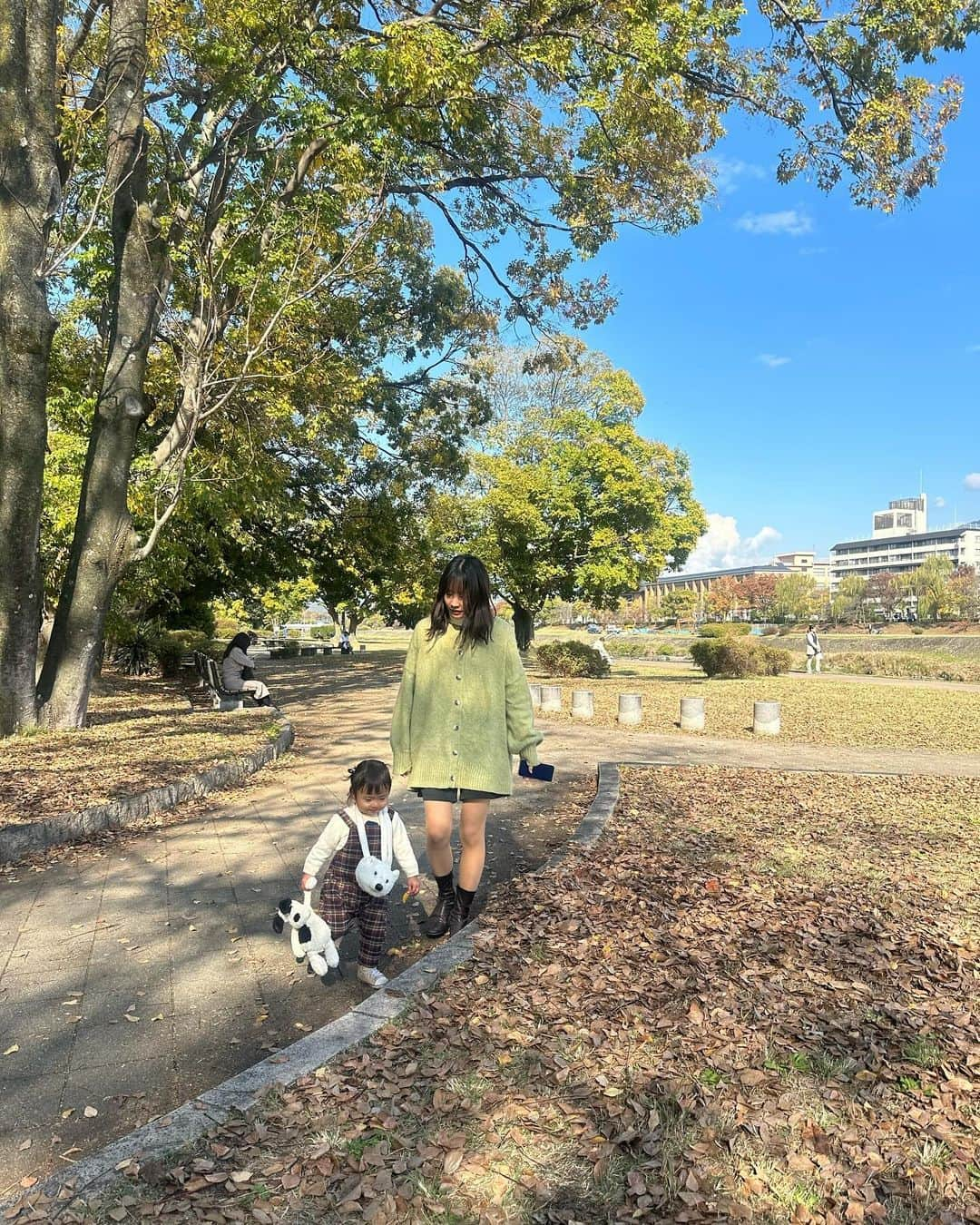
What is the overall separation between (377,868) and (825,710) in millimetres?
12518

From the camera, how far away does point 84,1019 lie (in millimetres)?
2990

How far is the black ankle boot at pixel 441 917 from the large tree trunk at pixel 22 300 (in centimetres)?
575

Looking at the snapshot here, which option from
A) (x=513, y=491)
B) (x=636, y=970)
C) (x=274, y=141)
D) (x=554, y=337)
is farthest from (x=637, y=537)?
(x=636, y=970)

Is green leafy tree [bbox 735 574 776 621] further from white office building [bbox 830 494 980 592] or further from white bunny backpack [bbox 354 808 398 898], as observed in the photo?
white bunny backpack [bbox 354 808 398 898]

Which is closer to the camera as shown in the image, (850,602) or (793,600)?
(850,602)

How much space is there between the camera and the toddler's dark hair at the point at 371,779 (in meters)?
3.14

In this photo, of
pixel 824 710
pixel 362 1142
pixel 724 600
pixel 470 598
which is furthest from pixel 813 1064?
pixel 724 600

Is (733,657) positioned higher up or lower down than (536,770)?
lower down

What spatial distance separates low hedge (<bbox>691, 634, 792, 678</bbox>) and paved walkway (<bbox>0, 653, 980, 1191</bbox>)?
52.5 feet

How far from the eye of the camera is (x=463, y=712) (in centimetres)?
345

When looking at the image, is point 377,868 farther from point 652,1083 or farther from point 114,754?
point 114,754

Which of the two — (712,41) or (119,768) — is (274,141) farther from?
(119,768)

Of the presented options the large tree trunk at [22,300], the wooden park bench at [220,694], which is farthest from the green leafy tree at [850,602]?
the large tree trunk at [22,300]

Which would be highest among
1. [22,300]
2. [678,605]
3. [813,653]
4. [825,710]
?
[22,300]
